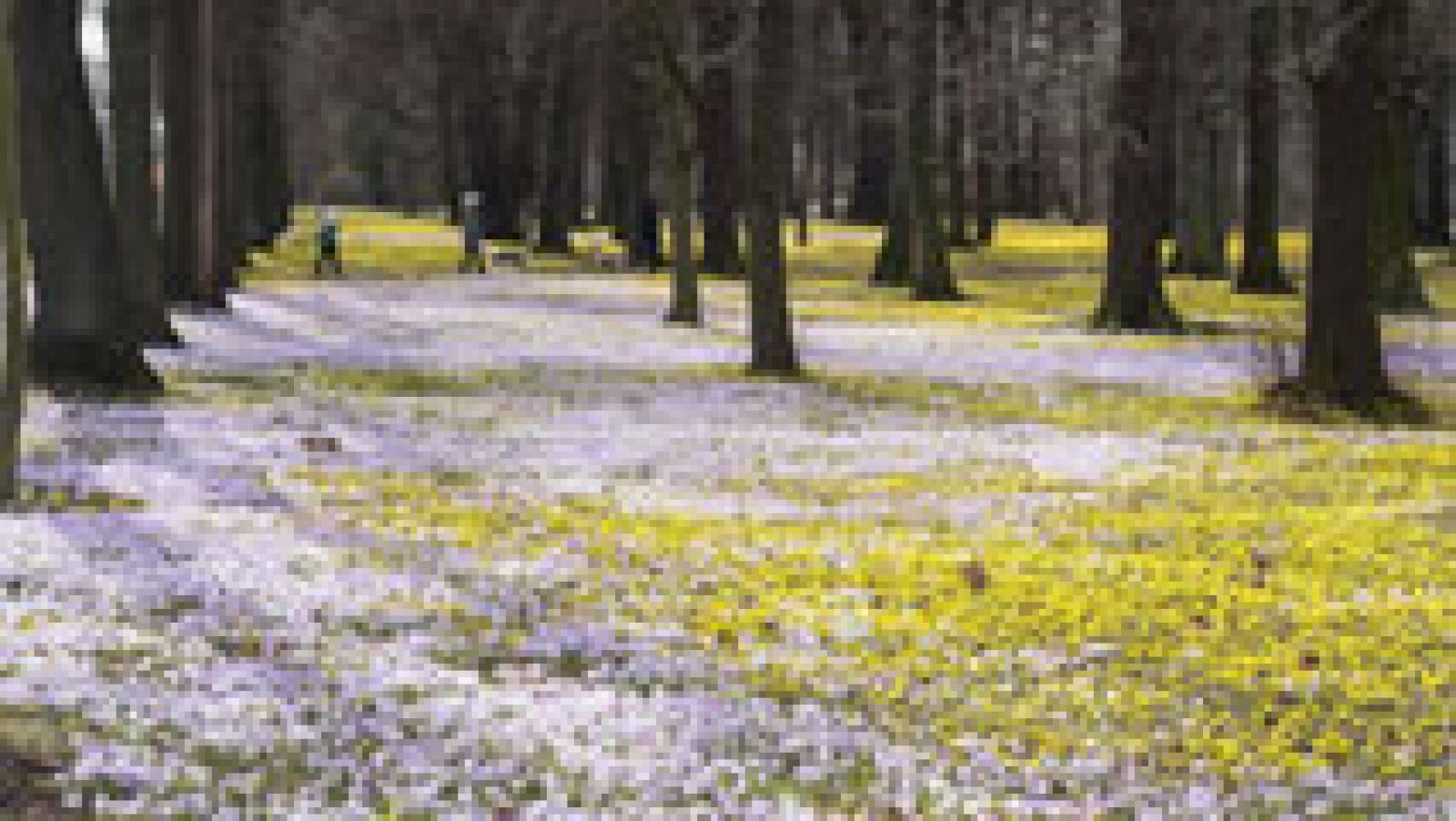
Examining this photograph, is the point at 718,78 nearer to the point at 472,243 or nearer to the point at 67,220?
the point at 67,220

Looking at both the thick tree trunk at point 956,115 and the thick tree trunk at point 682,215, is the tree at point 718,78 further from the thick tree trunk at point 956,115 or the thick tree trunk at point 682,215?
the thick tree trunk at point 956,115

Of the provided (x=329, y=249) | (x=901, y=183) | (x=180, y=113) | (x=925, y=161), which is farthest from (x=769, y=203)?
(x=329, y=249)

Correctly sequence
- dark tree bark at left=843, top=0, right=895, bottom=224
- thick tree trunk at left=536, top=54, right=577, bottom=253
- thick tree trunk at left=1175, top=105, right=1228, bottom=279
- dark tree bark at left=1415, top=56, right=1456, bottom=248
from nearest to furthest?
dark tree bark at left=843, top=0, right=895, bottom=224, thick tree trunk at left=1175, top=105, right=1228, bottom=279, dark tree bark at left=1415, top=56, right=1456, bottom=248, thick tree trunk at left=536, top=54, right=577, bottom=253

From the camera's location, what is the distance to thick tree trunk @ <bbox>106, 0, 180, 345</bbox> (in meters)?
19.7

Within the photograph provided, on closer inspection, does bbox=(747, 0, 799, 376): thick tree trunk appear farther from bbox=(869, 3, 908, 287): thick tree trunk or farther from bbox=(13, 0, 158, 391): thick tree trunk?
bbox=(869, 3, 908, 287): thick tree trunk

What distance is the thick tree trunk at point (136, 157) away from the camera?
64.7 ft

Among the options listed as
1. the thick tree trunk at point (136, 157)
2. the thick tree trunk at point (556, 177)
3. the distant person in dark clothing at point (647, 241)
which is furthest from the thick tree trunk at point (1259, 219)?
the thick tree trunk at point (136, 157)

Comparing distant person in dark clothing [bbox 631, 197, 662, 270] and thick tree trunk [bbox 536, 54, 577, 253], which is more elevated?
thick tree trunk [bbox 536, 54, 577, 253]

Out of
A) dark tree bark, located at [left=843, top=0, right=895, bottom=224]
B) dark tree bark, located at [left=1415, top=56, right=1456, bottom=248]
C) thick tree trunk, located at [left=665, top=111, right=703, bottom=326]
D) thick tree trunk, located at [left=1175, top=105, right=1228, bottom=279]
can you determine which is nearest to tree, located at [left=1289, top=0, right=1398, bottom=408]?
thick tree trunk, located at [left=665, top=111, right=703, bottom=326]

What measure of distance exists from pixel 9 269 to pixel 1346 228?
11.7 m

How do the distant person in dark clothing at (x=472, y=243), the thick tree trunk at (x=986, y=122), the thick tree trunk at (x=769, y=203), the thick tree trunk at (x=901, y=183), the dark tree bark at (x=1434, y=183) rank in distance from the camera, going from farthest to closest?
the dark tree bark at (x=1434, y=183), the distant person in dark clothing at (x=472, y=243), the thick tree trunk at (x=901, y=183), the thick tree trunk at (x=986, y=122), the thick tree trunk at (x=769, y=203)

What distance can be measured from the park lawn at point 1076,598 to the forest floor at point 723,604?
3 cm

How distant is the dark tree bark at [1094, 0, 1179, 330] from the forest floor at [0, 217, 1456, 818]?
28.6 feet

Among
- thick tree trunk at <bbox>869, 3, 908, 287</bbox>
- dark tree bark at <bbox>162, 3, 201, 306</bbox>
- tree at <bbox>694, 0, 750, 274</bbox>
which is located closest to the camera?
tree at <bbox>694, 0, 750, 274</bbox>
